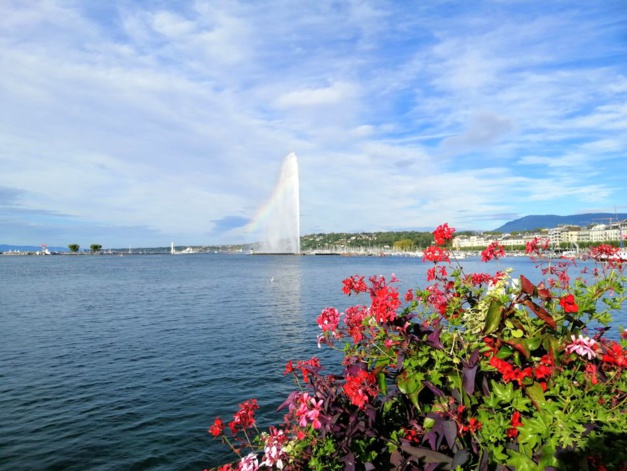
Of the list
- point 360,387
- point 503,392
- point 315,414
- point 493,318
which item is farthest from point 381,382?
point 493,318

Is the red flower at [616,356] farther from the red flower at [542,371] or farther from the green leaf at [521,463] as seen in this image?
the green leaf at [521,463]

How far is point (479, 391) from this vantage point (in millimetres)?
3277

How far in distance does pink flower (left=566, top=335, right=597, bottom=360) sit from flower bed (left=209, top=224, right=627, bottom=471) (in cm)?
1

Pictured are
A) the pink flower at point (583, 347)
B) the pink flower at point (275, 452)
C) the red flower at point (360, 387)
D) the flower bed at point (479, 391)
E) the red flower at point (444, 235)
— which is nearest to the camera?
the flower bed at point (479, 391)

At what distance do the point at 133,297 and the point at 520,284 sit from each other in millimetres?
41733

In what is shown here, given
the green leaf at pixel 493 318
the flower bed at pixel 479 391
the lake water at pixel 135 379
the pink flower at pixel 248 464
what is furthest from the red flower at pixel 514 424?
the lake water at pixel 135 379

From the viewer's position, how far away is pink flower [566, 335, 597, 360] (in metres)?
2.99

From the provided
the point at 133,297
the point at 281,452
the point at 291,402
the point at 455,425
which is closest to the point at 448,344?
the point at 455,425

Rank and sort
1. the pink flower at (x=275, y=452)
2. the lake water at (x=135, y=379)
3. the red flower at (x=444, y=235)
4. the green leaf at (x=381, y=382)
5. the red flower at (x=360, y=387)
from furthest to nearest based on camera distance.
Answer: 1. the lake water at (x=135, y=379)
2. the red flower at (x=444, y=235)
3. the pink flower at (x=275, y=452)
4. the green leaf at (x=381, y=382)
5. the red flower at (x=360, y=387)

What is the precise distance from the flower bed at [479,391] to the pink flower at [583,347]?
1 centimetres

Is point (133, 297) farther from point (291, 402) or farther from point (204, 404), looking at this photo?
point (291, 402)

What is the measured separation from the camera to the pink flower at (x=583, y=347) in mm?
2992

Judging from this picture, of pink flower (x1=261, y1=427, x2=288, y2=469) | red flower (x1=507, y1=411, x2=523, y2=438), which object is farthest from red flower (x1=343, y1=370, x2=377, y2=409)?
red flower (x1=507, y1=411, x2=523, y2=438)

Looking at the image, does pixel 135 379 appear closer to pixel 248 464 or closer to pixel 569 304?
pixel 248 464
